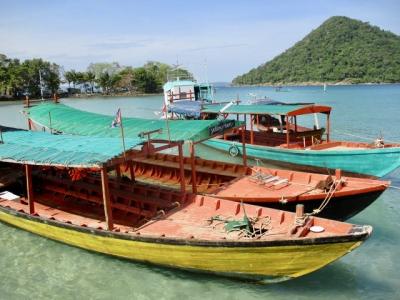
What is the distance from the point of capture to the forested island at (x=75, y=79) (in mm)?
80375

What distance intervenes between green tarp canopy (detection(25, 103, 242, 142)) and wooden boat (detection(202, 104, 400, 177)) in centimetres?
249

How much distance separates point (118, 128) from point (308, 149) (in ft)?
27.5

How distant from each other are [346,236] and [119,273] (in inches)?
208

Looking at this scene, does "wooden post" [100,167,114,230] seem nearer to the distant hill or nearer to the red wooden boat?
the red wooden boat

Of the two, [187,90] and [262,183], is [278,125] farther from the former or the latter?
[187,90]

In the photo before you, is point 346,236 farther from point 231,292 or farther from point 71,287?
point 71,287

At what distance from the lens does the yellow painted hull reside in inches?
279

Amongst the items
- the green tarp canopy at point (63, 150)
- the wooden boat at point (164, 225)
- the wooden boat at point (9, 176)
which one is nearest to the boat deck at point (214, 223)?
the wooden boat at point (164, 225)

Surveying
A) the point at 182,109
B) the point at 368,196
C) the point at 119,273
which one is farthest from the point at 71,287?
the point at 182,109

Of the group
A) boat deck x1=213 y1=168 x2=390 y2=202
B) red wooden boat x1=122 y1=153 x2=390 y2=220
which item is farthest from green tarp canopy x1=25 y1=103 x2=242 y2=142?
boat deck x1=213 y1=168 x2=390 y2=202

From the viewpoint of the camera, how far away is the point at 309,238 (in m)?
6.89

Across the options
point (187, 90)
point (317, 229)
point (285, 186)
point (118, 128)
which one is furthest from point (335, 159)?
point (187, 90)

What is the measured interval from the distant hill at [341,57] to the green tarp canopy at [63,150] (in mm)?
127164

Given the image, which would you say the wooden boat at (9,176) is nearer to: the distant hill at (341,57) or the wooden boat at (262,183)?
the wooden boat at (262,183)
